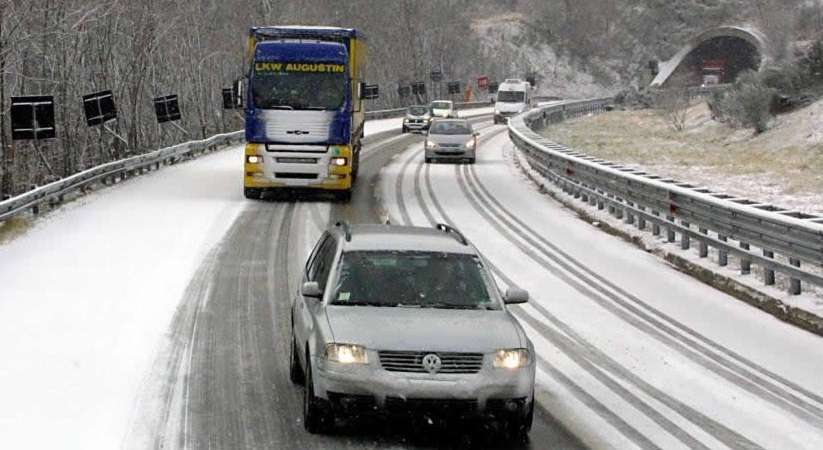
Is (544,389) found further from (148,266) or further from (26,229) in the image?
(26,229)

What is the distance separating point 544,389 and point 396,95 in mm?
94410

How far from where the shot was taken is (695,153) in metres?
44.6

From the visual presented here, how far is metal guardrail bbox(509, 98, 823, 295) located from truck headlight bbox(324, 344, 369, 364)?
726 cm

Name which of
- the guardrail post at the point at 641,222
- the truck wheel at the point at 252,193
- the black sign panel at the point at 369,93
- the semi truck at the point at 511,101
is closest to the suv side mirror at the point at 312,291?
the guardrail post at the point at 641,222

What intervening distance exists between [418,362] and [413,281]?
4.32 ft

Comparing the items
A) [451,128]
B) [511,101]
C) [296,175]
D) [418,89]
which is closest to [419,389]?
[296,175]

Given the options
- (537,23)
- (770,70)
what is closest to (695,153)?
(770,70)

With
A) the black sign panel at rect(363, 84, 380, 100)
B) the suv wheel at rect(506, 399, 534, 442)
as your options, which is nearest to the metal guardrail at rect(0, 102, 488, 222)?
the black sign panel at rect(363, 84, 380, 100)

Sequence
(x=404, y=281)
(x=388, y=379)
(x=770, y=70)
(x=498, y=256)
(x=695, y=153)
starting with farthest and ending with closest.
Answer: (x=770, y=70) → (x=695, y=153) → (x=498, y=256) → (x=404, y=281) → (x=388, y=379)

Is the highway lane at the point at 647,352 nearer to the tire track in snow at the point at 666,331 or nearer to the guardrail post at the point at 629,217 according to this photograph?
the tire track in snow at the point at 666,331

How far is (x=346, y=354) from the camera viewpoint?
311 inches

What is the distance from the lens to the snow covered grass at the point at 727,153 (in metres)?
30.5

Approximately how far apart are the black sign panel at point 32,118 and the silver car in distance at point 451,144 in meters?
18.7

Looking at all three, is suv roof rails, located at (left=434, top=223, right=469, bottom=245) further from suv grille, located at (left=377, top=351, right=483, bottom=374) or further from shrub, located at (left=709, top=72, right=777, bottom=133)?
shrub, located at (left=709, top=72, right=777, bottom=133)
